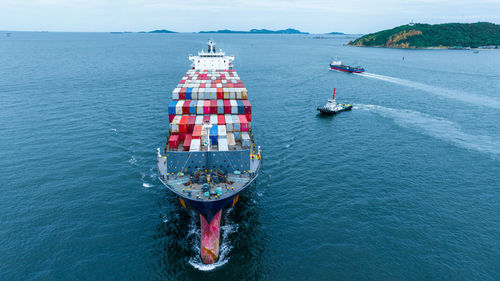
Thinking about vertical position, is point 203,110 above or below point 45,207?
above

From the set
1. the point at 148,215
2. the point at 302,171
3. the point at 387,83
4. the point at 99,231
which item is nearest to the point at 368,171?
the point at 302,171

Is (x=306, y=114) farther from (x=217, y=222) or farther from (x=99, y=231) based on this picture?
(x=99, y=231)

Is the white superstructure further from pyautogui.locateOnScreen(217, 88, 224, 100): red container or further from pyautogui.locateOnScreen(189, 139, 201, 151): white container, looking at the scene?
pyautogui.locateOnScreen(189, 139, 201, 151): white container

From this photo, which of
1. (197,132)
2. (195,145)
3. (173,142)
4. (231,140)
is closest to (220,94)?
(197,132)

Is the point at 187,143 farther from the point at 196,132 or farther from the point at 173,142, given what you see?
the point at 196,132

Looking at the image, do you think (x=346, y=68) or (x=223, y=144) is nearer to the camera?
(x=223, y=144)

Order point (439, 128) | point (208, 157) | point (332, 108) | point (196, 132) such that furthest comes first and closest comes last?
1. point (332, 108)
2. point (439, 128)
3. point (196, 132)
4. point (208, 157)
